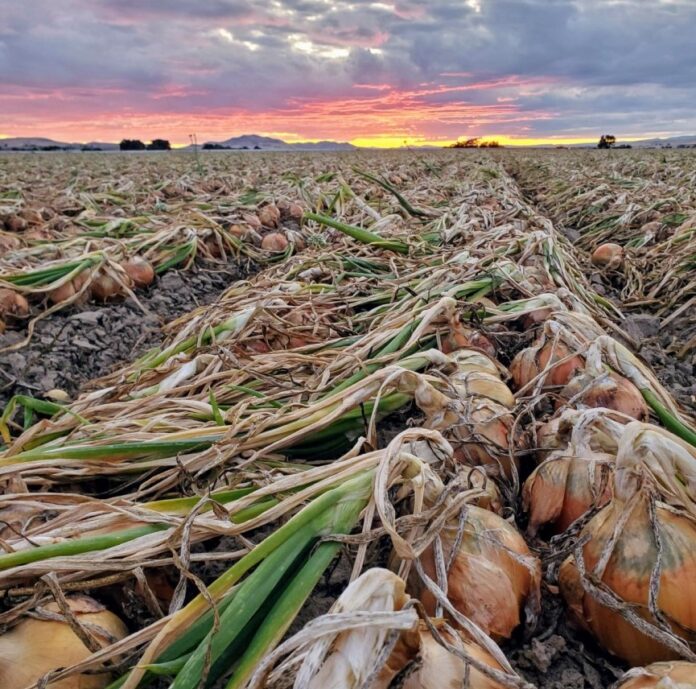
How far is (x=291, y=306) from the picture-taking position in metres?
2.87

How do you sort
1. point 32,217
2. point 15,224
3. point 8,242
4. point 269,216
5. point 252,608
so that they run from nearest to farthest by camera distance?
point 252,608 → point 8,242 → point 15,224 → point 32,217 → point 269,216

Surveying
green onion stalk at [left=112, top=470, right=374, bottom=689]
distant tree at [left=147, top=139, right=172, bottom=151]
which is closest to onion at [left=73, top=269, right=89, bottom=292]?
green onion stalk at [left=112, top=470, right=374, bottom=689]

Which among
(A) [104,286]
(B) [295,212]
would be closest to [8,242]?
(A) [104,286]

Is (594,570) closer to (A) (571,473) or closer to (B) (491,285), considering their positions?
(A) (571,473)

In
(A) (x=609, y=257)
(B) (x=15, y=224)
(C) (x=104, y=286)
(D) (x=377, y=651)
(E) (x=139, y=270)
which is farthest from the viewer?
(B) (x=15, y=224)

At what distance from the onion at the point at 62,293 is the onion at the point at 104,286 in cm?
18

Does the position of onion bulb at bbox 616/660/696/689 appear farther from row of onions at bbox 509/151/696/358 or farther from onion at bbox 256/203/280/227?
onion at bbox 256/203/280/227

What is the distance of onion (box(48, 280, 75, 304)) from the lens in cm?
366

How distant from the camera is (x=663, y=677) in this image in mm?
802

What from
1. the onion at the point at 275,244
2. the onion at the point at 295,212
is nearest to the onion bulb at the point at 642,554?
the onion at the point at 275,244

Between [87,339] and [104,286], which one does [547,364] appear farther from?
[104,286]

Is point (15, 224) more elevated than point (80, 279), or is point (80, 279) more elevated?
point (15, 224)

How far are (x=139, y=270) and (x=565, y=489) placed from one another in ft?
11.9

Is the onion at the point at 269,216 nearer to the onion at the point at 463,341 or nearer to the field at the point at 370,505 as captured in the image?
the field at the point at 370,505
